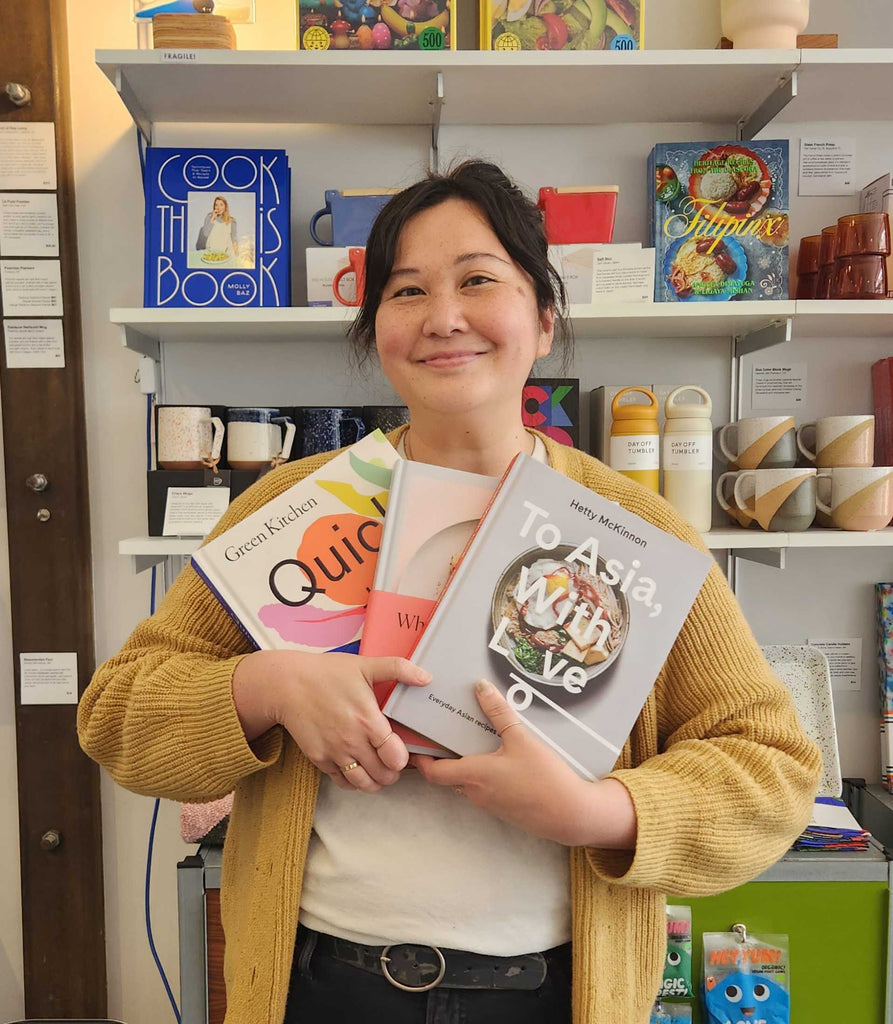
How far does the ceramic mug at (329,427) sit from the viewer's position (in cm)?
154

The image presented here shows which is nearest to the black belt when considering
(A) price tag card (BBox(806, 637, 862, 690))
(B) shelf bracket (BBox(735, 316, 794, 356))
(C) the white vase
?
(B) shelf bracket (BBox(735, 316, 794, 356))

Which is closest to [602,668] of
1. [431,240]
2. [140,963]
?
[431,240]

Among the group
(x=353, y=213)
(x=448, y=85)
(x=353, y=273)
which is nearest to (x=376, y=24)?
(x=448, y=85)

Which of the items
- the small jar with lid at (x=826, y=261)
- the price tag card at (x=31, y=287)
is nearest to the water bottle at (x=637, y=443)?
the small jar with lid at (x=826, y=261)

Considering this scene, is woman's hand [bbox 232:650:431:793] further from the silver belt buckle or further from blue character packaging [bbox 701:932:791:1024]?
blue character packaging [bbox 701:932:791:1024]

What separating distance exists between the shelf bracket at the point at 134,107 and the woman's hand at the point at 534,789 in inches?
54.3

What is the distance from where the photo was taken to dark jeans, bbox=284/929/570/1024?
29.3 inches

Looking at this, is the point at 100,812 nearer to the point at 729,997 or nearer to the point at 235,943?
the point at 235,943

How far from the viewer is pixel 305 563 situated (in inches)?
29.8

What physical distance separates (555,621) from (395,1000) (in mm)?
400

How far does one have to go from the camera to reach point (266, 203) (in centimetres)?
155

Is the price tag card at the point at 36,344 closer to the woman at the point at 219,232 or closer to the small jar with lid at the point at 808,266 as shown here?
the woman at the point at 219,232

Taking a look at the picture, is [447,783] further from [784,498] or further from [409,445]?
[784,498]

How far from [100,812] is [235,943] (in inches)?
45.6
